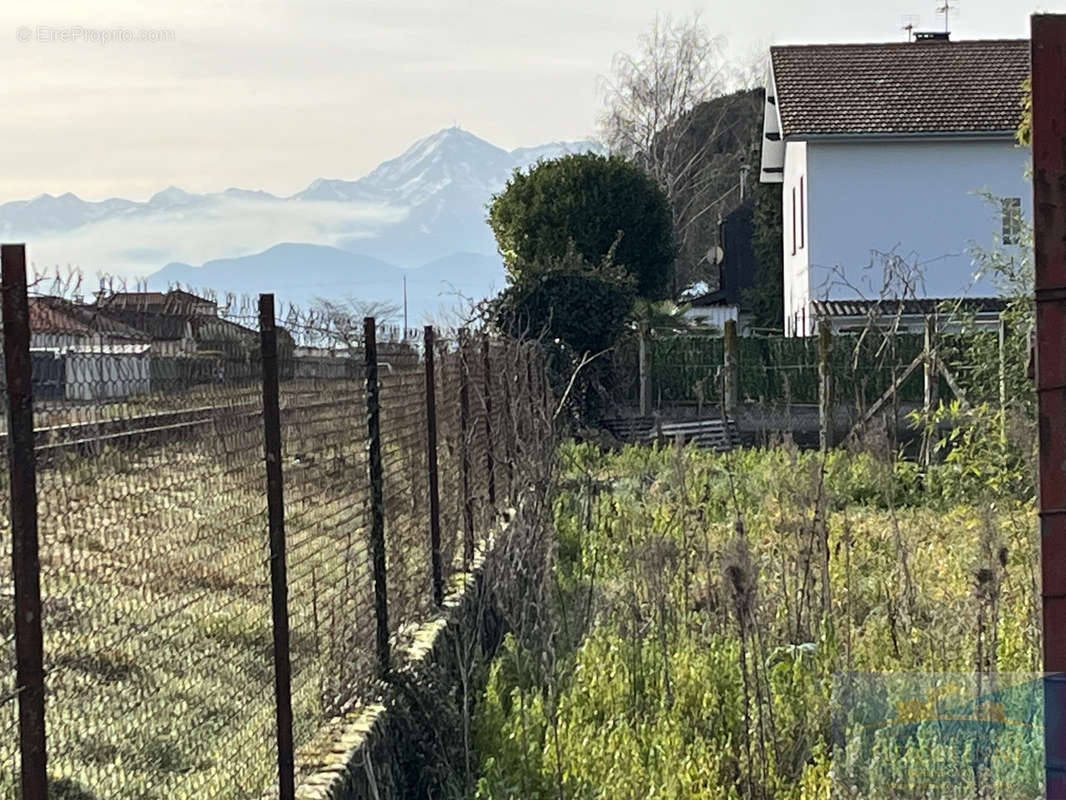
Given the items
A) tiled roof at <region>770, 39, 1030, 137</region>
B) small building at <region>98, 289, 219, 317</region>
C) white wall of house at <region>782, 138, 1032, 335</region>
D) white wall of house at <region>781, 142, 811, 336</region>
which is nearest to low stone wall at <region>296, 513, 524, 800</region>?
small building at <region>98, 289, 219, 317</region>

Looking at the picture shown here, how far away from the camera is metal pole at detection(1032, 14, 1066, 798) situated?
2430mm

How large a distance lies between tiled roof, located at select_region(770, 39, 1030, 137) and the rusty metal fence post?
82.7 ft

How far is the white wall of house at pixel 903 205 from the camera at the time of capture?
28172mm

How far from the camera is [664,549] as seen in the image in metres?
6.63

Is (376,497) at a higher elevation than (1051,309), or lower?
lower

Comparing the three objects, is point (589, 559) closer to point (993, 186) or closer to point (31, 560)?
point (31, 560)

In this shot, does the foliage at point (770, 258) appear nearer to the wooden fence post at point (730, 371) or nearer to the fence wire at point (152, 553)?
the wooden fence post at point (730, 371)

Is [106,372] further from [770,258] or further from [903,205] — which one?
[770,258]

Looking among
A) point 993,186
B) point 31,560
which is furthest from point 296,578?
point 993,186

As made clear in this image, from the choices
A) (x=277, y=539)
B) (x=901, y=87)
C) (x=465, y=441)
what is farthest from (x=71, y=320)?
(x=901, y=87)

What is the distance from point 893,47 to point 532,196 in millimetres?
10050

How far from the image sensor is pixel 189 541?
3574 millimetres

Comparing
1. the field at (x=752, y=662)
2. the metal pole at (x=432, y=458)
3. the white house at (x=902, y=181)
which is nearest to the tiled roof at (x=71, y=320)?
the field at (x=752, y=662)

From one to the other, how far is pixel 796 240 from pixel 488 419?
2287cm
